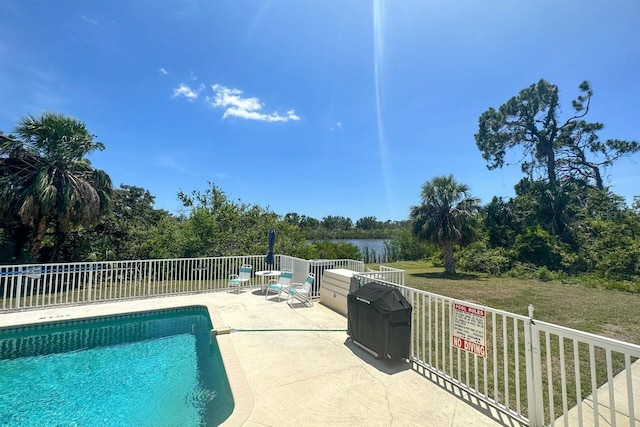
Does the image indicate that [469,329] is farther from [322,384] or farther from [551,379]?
[322,384]

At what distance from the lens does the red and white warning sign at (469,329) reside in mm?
2920

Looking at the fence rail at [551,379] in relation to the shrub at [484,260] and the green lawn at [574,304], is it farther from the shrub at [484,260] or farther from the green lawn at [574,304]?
the shrub at [484,260]

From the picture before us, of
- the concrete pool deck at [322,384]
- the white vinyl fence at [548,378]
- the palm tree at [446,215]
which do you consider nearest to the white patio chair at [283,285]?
the concrete pool deck at [322,384]

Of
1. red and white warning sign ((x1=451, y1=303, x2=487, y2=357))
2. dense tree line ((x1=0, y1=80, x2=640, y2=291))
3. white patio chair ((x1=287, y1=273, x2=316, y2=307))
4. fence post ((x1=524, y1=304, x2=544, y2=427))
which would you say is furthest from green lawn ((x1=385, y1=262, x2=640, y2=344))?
white patio chair ((x1=287, y1=273, x2=316, y2=307))

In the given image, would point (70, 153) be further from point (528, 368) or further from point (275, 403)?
point (528, 368)

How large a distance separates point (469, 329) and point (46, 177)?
1132cm

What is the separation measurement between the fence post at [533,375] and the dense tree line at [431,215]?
410 inches

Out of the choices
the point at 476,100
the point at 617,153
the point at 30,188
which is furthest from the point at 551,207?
the point at 30,188

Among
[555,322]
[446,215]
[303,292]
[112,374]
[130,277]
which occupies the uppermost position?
[446,215]

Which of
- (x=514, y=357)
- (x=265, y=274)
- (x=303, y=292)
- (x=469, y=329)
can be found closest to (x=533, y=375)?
(x=469, y=329)

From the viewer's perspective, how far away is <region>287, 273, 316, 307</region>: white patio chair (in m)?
6.81

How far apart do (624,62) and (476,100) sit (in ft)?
18.6

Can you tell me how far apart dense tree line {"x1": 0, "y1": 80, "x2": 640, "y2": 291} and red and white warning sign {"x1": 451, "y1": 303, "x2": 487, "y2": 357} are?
9.73 metres

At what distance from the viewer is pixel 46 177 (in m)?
8.53
